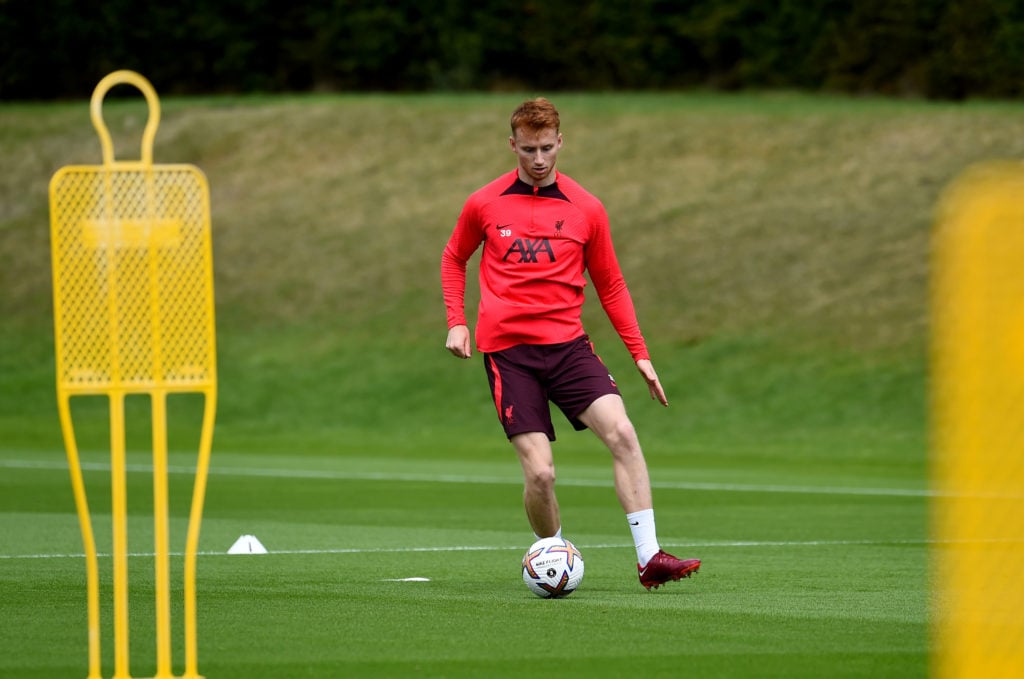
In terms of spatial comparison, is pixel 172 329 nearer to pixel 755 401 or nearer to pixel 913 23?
pixel 755 401

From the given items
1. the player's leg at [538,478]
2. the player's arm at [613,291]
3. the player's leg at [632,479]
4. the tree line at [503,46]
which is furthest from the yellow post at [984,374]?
the tree line at [503,46]

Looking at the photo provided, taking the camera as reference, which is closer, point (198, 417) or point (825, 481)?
point (825, 481)

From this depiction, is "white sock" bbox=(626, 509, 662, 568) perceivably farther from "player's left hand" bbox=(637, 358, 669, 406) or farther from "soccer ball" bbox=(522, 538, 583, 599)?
"player's left hand" bbox=(637, 358, 669, 406)

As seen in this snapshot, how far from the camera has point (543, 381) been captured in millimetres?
10297

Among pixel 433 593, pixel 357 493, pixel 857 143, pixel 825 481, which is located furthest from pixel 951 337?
pixel 857 143

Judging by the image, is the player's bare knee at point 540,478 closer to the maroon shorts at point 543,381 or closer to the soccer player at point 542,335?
the soccer player at point 542,335

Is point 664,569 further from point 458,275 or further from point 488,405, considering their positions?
point 488,405

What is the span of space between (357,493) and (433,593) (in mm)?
9114

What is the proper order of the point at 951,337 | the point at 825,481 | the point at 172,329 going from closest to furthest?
the point at 951,337
the point at 172,329
the point at 825,481

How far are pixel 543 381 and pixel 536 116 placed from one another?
1.40 m

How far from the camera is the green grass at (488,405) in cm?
878

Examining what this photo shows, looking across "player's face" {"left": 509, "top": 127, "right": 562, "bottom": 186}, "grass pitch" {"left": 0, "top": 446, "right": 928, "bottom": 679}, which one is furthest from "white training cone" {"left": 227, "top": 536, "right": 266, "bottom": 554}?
"player's face" {"left": 509, "top": 127, "right": 562, "bottom": 186}

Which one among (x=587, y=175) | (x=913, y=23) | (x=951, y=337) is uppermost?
(x=913, y=23)

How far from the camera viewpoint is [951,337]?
534cm
